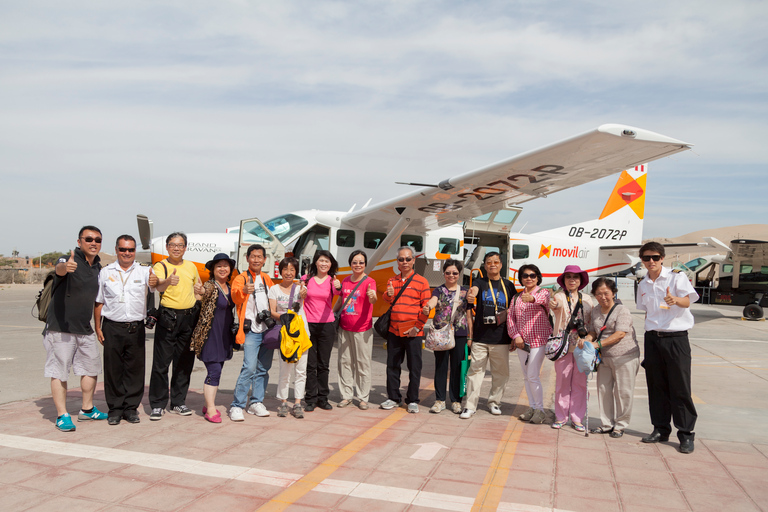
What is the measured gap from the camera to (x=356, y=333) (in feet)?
19.9

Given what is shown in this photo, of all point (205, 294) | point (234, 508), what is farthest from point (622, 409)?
point (205, 294)

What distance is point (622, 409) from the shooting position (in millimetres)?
5051

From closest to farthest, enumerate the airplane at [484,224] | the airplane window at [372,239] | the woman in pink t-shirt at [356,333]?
the woman in pink t-shirt at [356,333], the airplane at [484,224], the airplane window at [372,239]

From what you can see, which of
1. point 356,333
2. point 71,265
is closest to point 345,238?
point 356,333

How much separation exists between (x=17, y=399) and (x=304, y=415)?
11.0ft

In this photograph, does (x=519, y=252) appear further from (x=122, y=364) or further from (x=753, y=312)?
(x=753, y=312)

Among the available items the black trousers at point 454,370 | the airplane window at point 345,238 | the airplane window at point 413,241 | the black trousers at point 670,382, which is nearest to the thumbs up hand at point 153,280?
the black trousers at point 454,370

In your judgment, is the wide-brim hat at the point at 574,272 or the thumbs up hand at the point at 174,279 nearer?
the thumbs up hand at the point at 174,279

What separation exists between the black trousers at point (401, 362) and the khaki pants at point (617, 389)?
1.94 meters

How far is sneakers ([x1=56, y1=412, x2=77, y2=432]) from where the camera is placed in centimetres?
477

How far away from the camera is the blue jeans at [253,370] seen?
5469 mm

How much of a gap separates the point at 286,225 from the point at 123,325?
6.14 metres

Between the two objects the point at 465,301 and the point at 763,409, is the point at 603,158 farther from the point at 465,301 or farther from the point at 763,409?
the point at 763,409

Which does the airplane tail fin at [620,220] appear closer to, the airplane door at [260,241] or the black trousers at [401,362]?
the airplane door at [260,241]
